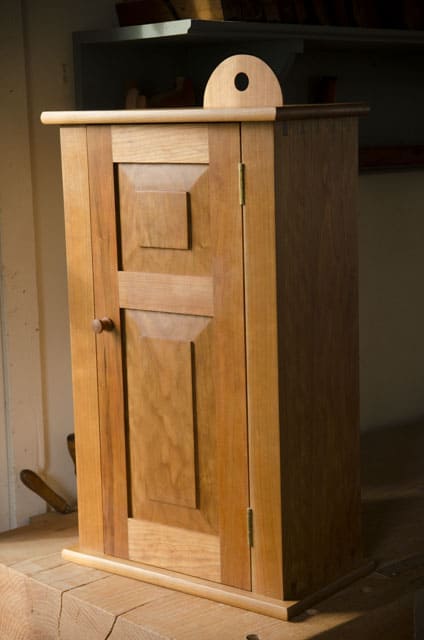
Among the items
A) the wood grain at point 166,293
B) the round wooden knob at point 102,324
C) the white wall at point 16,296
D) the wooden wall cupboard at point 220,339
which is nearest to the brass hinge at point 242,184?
the wooden wall cupboard at point 220,339

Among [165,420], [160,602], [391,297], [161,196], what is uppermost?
[161,196]

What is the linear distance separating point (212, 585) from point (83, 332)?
0.71 metres

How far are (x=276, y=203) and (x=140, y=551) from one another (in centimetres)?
97

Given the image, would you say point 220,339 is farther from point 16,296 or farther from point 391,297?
point 391,297

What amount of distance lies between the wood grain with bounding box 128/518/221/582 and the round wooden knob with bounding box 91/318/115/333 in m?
0.49

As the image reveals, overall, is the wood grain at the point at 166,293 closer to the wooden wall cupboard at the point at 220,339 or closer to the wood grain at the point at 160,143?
the wooden wall cupboard at the point at 220,339

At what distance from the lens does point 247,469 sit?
2418mm

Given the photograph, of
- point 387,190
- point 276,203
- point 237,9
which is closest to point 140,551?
point 276,203

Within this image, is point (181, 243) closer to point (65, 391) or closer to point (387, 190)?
point (65, 391)

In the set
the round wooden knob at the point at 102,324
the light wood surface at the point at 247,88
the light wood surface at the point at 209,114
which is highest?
the light wood surface at the point at 247,88

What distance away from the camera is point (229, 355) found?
7.87 ft

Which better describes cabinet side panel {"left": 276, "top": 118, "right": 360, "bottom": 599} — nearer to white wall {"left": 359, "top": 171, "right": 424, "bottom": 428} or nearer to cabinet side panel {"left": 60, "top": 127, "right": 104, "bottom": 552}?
cabinet side panel {"left": 60, "top": 127, "right": 104, "bottom": 552}

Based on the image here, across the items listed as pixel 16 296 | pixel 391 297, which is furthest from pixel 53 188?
pixel 391 297

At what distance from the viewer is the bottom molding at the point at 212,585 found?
94.3 inches
